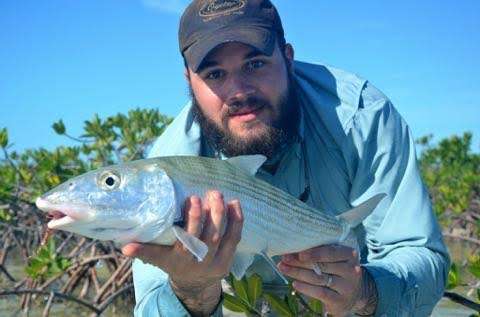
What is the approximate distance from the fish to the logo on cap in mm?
1071

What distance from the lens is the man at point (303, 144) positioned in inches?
111

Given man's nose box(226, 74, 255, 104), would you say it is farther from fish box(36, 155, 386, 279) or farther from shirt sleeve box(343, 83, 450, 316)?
fish box(36, 155, 386, 279)

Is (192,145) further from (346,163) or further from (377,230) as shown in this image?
(377,230)

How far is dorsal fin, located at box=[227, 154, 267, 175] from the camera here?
2453mm

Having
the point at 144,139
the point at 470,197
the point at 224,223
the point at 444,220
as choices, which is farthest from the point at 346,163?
the point at 470,197

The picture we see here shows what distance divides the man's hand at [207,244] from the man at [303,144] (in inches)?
5.4

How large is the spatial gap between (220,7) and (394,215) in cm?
122

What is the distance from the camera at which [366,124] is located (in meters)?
3.19

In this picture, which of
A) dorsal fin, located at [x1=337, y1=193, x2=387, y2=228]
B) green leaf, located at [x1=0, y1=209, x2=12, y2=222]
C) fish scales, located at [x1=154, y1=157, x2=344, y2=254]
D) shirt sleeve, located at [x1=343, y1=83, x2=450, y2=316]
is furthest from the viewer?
green leaf, located at [x1=0, y1=209, x2=12, y2=222]

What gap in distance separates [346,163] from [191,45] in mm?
889

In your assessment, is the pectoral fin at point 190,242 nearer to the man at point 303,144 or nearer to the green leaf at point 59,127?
the man at point 303,144

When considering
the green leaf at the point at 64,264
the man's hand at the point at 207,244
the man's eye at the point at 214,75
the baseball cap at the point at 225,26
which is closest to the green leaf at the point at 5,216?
the green leaf at the point at 64,264

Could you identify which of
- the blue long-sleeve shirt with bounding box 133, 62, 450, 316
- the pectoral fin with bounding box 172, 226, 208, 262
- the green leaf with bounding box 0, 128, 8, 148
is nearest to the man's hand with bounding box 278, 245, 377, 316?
the blue long-sleeve shirt with bounding box 133, 62, 450, 316

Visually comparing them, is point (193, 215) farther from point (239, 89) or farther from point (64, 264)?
point (64, 264)
